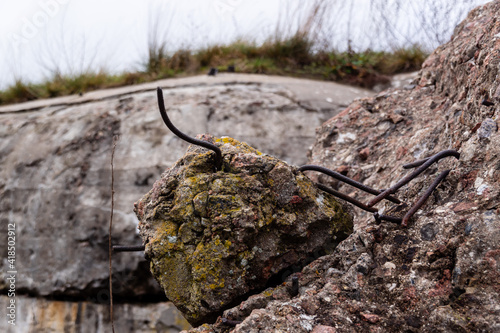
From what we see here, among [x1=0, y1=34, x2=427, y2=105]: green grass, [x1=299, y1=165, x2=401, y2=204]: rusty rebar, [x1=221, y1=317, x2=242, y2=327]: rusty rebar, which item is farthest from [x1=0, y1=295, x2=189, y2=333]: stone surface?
[x1=0, y1=34, x2=427, y2=105]: green grass

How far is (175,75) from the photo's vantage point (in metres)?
5.01

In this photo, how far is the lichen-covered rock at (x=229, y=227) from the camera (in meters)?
1.10

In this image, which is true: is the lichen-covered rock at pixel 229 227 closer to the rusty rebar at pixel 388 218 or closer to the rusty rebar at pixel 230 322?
the rusty rebar at pixel 230 322

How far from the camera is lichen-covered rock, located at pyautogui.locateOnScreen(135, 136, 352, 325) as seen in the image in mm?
1100

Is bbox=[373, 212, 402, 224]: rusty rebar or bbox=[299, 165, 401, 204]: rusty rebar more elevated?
bbox=[299, 165, 401, 204]: rusty rebar

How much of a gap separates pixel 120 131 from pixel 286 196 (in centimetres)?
315

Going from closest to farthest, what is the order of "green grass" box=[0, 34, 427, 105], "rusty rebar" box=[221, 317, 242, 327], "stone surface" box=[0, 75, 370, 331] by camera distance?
"rusty rebar" box=[221, 317, 242, 327] < "stone surface" box=[0, 75, 370, 331] < "green grass" box=[0, 34, 427, 105]

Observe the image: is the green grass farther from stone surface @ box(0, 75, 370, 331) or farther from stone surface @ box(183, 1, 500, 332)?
stone surface @ box(183, 1, 500, 332)

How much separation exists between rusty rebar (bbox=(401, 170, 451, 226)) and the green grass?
3.69m

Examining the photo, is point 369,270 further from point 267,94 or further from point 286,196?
point 267,94

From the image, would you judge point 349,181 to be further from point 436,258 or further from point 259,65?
point 259,65

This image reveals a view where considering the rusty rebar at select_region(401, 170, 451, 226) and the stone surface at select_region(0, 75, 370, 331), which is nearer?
the rusty rebar at select_region(401, 170, 451, 226)

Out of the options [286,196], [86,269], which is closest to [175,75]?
[86,269]

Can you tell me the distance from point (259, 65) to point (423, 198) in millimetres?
4074
